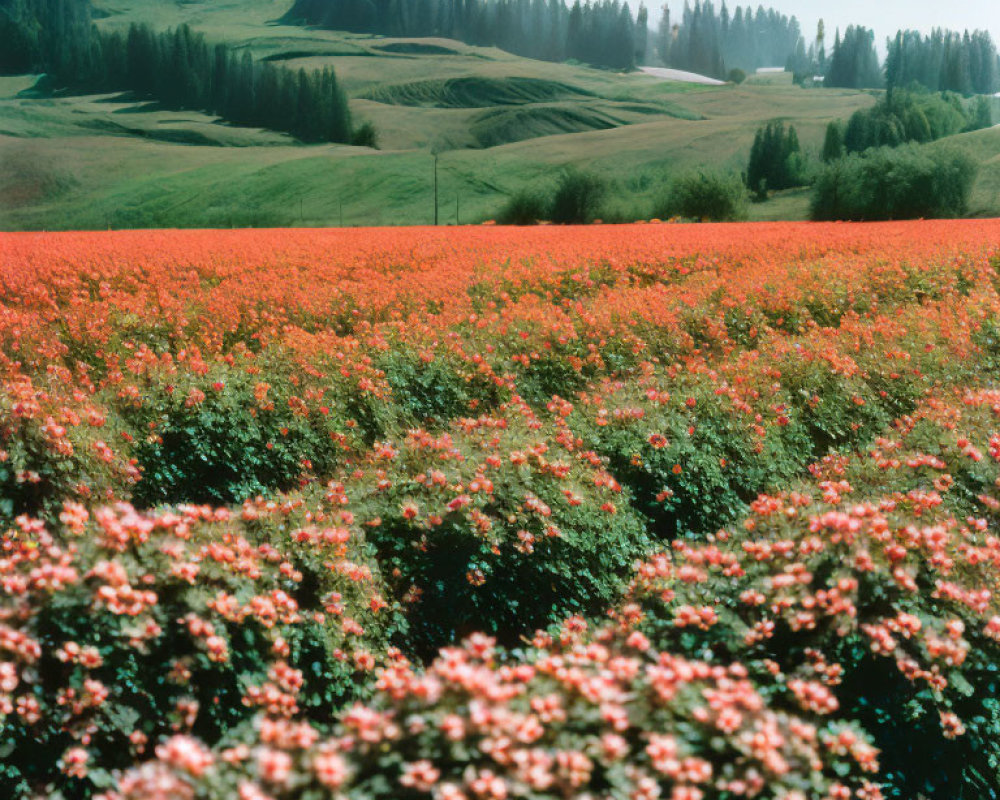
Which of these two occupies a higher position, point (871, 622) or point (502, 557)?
point (871, 622)

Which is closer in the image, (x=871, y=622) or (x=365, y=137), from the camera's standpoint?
(x=871, y=622)

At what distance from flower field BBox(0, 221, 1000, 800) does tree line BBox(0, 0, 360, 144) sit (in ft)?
353

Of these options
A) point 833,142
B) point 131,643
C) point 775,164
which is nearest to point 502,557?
point 131,643

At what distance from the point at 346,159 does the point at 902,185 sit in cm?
6044

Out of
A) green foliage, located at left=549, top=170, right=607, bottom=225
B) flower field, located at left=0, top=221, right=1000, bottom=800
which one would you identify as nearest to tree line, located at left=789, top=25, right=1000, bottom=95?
green foliage, located at left=549, top=170, right=607, bottom=225

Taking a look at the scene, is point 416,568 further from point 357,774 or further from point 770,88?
point 770,88

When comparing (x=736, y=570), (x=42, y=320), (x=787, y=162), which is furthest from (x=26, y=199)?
(x=736, y=570)

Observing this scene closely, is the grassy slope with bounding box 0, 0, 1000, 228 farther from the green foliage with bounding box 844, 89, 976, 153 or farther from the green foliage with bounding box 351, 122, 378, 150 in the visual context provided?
the green foliage with bounding box 351, 122, 378, 150

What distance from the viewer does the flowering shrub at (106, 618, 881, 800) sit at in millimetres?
2709

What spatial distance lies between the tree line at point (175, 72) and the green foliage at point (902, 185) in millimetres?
73128

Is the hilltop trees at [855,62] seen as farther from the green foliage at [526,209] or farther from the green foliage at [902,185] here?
the green foliage at [526,209]

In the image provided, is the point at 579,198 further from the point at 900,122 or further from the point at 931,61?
the point at 931,61

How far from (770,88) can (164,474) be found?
19587 cm

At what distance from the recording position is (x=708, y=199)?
56562 mm
